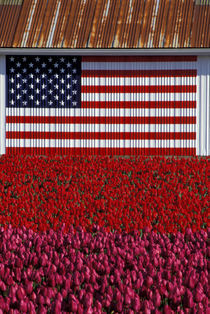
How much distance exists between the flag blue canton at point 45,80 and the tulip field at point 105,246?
6755mm

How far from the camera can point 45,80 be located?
19828 mm

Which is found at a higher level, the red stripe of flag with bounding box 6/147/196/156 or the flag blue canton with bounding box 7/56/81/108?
the flag blue canton with bounding box 7/56/81/108

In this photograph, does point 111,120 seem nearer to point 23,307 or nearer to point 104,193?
point 104,193

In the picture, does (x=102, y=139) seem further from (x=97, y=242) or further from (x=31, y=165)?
(x=97, y=242)

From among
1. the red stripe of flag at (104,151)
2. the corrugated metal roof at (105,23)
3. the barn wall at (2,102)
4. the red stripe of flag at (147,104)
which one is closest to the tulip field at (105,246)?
the red stripe of flag at (104,151)

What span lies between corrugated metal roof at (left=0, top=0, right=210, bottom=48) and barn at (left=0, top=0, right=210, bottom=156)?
35mm

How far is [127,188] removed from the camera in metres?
11.4

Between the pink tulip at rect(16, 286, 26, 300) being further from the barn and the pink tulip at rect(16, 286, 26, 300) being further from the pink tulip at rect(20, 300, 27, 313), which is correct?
the barn

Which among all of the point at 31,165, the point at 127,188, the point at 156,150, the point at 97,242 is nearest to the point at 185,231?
the point at 97,242

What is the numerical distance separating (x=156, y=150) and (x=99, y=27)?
15.1ft

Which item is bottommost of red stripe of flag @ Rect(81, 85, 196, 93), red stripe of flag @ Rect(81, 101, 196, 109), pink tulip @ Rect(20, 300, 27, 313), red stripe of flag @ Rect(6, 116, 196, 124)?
pink tulip @ Rect(20, 300, 27, 313)

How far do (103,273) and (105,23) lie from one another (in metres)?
15.1

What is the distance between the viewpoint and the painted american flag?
19562mm

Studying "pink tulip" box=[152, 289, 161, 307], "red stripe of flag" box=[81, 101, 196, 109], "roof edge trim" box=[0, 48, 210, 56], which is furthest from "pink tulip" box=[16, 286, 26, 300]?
"red stripe of flag" box=[81, 101, 196, 109]
